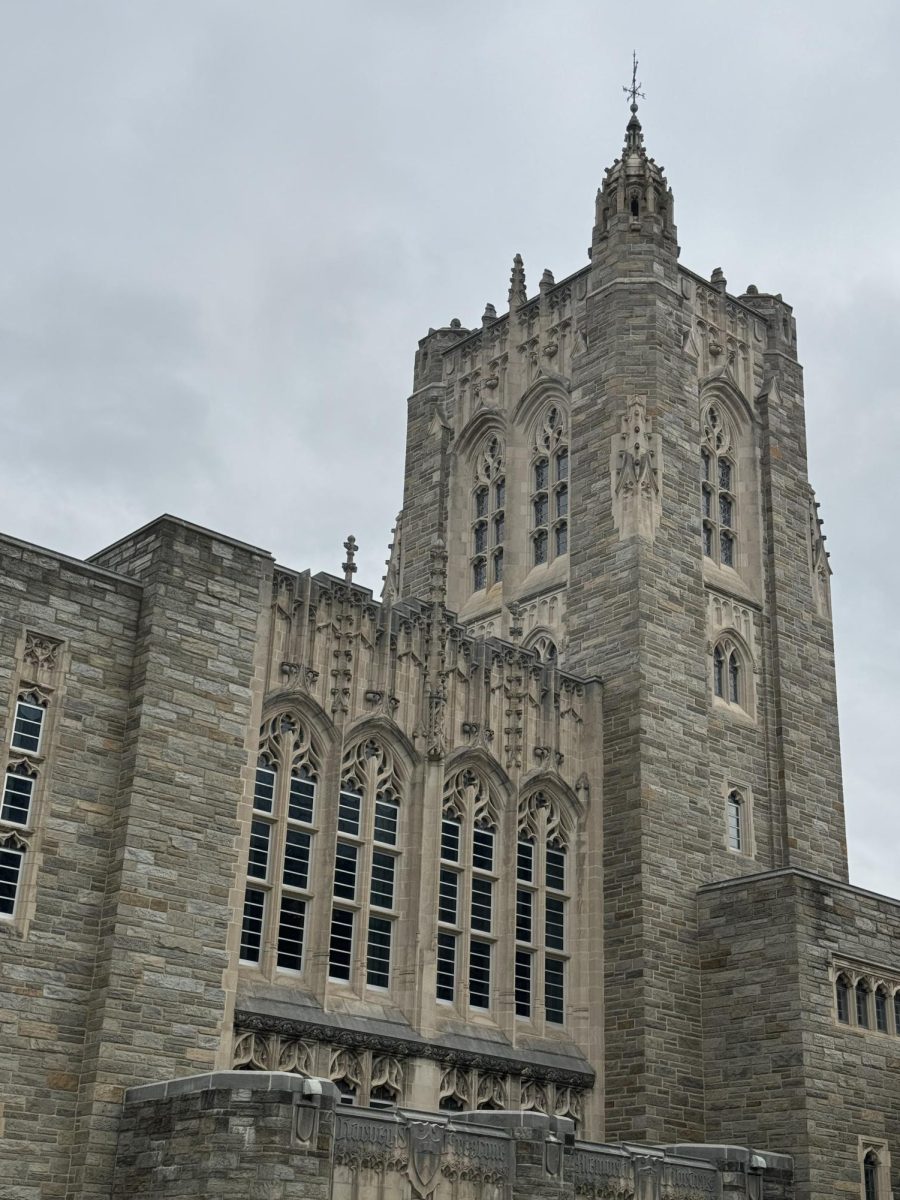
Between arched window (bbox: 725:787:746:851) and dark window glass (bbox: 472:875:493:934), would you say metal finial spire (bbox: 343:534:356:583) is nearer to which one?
dark window glass (bbox: 472:875:493:934)

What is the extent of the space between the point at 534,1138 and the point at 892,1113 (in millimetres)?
10035

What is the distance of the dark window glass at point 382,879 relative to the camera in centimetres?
2792

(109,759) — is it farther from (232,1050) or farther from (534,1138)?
(534,1138)

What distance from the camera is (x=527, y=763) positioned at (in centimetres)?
3095

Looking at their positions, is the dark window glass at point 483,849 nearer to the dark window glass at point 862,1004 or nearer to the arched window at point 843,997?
the arched window at point 843,997

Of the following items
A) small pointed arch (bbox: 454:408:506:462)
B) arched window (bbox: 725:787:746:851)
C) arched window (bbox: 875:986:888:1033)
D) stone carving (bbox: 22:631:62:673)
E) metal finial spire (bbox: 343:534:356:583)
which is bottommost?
arched window (bbox: 875:986:888:1033)

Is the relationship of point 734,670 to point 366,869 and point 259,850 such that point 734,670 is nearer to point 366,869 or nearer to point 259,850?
point 366,869

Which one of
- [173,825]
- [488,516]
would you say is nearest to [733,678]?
[488,516]

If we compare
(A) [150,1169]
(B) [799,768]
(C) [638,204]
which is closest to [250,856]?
(A) [150,1169]

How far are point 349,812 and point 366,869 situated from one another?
105 cm

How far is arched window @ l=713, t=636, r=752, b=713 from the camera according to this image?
35.0 meters

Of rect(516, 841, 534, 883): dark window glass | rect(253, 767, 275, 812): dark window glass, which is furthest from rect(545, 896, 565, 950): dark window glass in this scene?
rect(253, 767, 275, 812): dark window glass

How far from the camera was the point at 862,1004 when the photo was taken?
1195 inches

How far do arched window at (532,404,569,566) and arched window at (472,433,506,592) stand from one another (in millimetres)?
1019
